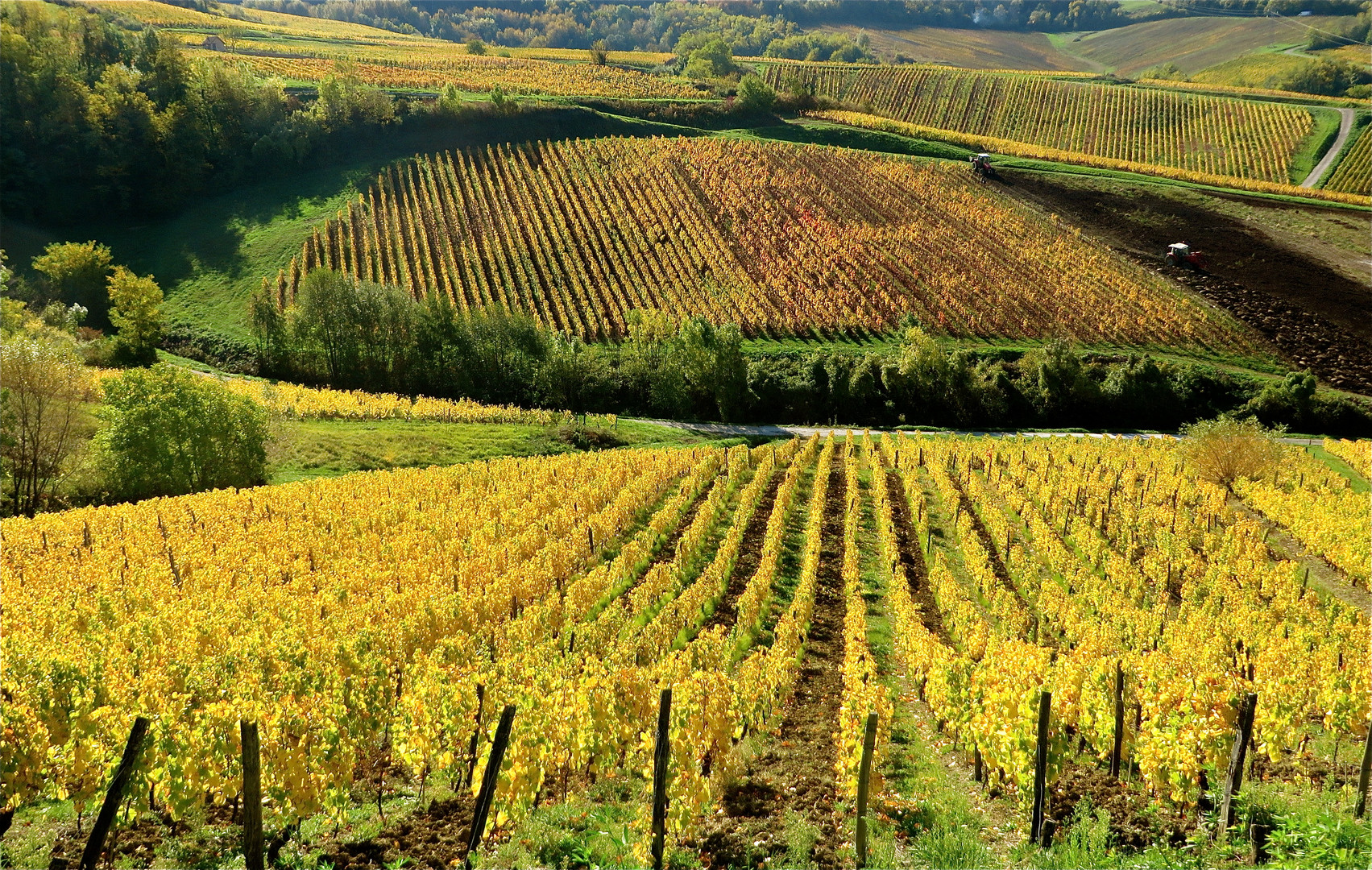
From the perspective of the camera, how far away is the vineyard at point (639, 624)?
41.7 feet

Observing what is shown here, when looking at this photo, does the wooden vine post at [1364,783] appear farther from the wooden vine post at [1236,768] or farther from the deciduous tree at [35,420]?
the deciduous tree at [35,420]

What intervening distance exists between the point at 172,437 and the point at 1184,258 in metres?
78.3

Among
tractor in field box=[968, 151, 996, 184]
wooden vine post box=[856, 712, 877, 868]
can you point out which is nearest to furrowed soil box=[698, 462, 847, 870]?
wooden vine post box=[856, 712, 877, 868]

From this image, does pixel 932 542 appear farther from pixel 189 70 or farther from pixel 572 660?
pixel 189 70

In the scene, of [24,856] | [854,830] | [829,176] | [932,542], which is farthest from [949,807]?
[829,176]

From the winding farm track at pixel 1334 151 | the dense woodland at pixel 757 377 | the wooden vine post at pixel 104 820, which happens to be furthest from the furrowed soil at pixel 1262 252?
the wooden vine post at pixel 104 820

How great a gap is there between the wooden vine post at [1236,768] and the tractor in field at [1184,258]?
233 ft

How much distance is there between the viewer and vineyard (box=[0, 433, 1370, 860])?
41.7ft

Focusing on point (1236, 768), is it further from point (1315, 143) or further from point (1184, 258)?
point (1315, 143)

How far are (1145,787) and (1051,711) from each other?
1980 millimetres

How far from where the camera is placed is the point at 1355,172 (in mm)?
93000

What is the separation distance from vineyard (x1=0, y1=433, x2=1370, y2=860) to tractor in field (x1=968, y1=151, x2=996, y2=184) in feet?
192

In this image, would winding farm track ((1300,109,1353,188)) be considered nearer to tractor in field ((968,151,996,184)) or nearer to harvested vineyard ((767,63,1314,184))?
harvested vineyard ((767,63,1314,184))

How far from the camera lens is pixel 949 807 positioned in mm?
13008
